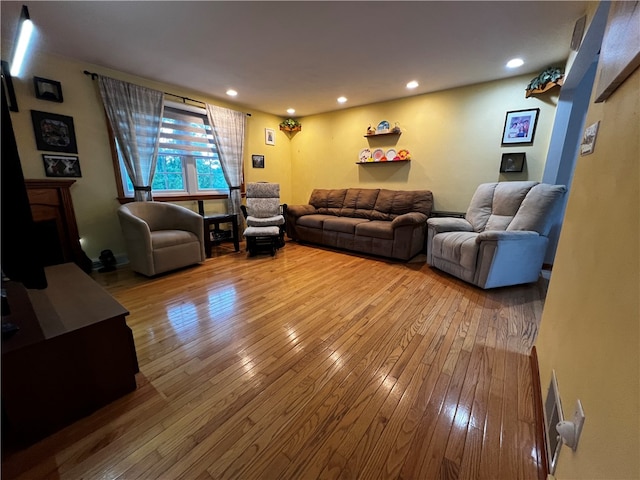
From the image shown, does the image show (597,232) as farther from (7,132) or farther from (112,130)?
(112,130)

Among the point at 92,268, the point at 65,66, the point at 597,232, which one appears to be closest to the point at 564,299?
the point at 597,232

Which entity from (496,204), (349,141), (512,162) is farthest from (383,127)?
(496,204)

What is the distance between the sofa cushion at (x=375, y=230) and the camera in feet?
10.9

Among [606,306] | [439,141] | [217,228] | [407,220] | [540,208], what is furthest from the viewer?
[217,228]

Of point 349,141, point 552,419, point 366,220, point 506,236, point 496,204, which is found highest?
point 349,141

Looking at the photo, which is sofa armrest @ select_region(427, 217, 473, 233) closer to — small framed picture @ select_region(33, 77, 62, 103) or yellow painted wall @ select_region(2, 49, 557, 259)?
yellow painted wall @ select_region(2, 49, 557, 259)

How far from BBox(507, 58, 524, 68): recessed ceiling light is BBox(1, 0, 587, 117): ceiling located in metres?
0.04

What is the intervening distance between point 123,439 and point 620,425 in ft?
5.26

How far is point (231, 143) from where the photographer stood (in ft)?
13.6

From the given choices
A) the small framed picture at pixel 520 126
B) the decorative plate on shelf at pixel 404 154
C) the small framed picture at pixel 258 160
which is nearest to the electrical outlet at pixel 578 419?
the small framed picture at pixel 520 126

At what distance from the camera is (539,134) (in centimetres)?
298

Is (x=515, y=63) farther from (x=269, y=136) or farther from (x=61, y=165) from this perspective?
(x=61, y=165)

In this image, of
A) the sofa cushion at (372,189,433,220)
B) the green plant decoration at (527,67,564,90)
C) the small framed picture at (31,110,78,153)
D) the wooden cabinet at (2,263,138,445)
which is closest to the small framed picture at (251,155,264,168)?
the sofa cushion at (372,189,433,220)

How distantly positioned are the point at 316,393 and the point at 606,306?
1164 millimetres
